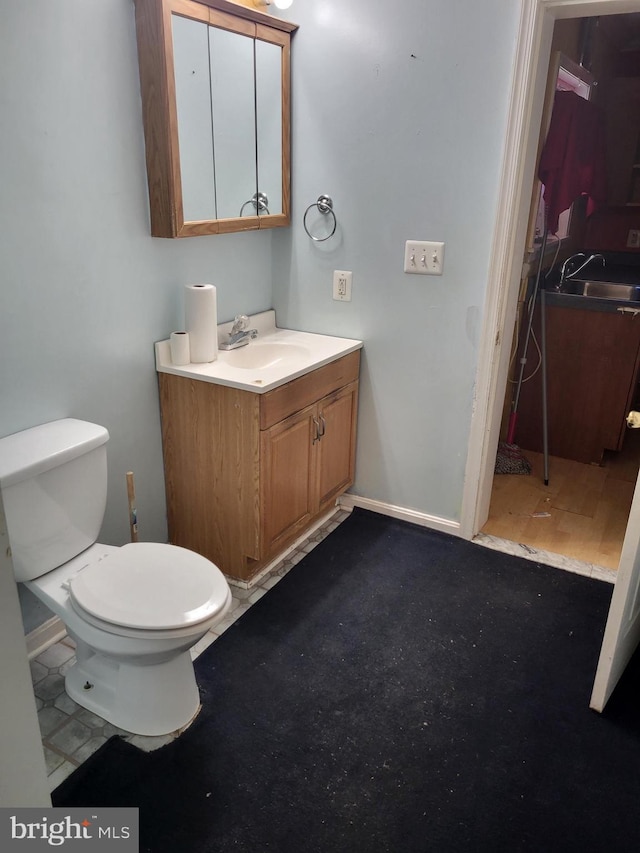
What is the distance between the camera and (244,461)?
7.25 feet

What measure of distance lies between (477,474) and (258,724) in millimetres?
1305

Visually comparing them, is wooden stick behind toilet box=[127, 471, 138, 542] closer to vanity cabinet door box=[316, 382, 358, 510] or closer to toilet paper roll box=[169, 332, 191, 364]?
toilet paper roll box=[169, 332, 191, 364]

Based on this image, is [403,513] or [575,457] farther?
[575,457]

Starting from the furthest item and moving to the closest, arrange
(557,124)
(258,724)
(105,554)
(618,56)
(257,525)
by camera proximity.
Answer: (618,56) → (557,124) → (257,525) → (105,554) → (258,724)

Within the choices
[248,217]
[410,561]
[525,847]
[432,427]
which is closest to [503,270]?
[432,427]

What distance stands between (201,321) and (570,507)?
74.6 inches

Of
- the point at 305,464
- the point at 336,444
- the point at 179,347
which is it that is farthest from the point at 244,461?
the point at 336,444

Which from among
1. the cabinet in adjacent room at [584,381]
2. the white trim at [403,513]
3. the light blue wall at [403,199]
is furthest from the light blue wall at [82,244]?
the cabinet in adjacent room at [584,381]

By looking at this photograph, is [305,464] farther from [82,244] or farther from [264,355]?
[82,244]

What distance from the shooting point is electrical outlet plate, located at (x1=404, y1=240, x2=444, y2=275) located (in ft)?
7.96

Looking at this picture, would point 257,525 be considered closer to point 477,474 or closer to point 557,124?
point 477,474

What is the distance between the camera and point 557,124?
3.06m

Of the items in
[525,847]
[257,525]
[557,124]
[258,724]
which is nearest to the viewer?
[525,847]

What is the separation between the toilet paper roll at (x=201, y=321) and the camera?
7.35 feet
